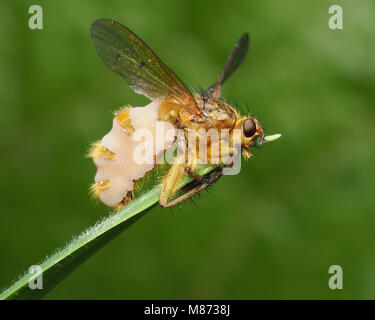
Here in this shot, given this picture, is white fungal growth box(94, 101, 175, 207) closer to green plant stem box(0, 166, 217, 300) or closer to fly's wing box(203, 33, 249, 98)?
fly's wing box(203, 33, 249, 98)

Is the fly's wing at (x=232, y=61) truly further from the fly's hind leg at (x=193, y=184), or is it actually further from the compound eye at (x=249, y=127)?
the fly's hind leg at (x=193, y=184)

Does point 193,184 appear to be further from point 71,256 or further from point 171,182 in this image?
point 71,256

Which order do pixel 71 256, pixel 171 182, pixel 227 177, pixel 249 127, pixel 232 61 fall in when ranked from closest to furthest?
1. pixel 71 256
2. pixel 171 182
3. pixel 249 127
4. pixel 232 61
5. pixel 227 177

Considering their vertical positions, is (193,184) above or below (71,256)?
above

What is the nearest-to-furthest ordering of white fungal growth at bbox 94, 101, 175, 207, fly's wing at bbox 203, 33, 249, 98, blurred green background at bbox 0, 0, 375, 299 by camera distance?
white fungal growth at bbox 94, 101, 175, 207, fly's wing at bbox 203, 33, 249, 98, blurred green background at bbox 0, 0, 375, 299

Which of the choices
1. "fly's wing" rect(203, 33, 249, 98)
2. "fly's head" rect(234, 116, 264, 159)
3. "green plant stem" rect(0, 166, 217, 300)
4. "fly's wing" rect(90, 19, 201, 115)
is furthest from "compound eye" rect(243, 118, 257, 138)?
"green plant stem" rect(0, 166, 217, 300)

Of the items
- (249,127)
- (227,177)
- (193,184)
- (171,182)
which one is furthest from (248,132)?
(227,177)

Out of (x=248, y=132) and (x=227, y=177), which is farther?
(x=227, y=177)

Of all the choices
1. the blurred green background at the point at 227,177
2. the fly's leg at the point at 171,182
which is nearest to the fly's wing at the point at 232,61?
the blurred green background at the point at 227,177

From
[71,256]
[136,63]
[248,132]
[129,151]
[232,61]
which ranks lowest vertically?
[71,256]
